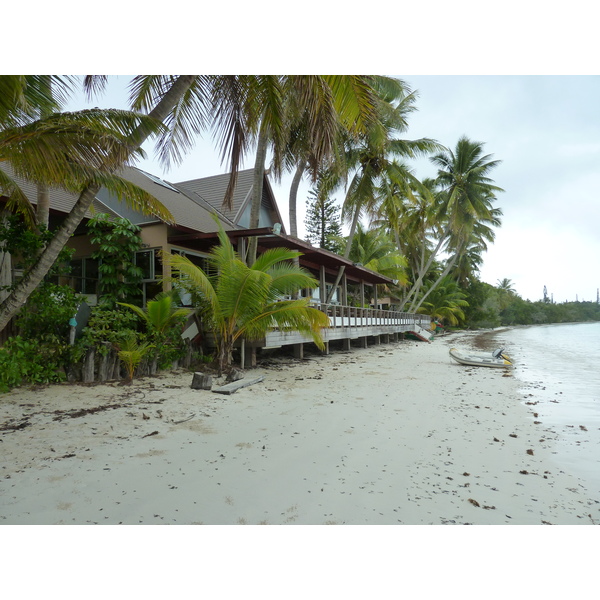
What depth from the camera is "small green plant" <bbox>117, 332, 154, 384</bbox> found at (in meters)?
6.48

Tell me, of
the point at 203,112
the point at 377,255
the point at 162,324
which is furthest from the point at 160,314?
the point at 377,255

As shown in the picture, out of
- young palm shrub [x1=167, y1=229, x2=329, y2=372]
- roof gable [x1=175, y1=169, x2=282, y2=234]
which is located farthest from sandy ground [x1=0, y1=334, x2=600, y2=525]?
roof gable [x1=175, y1=169, x2=282, y2=234]

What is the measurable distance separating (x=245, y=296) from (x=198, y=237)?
335 centimetres

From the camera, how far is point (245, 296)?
7.50 metres

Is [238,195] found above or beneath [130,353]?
above

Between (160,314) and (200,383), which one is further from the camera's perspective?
(160,314)

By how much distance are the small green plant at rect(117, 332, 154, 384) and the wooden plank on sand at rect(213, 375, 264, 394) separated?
1.43 metres

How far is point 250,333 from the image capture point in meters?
8.12

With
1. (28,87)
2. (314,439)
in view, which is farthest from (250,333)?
(28,87)

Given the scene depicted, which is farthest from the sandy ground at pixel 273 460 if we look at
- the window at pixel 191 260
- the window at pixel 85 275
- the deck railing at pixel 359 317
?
the deck railing at pixel 359 317

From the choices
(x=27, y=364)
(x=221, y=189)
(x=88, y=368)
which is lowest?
(x=88, y=368)

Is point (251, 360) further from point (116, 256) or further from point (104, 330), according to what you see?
point (116, 256)

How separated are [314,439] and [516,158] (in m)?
4.41

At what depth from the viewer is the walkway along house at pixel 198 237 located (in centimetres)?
973
